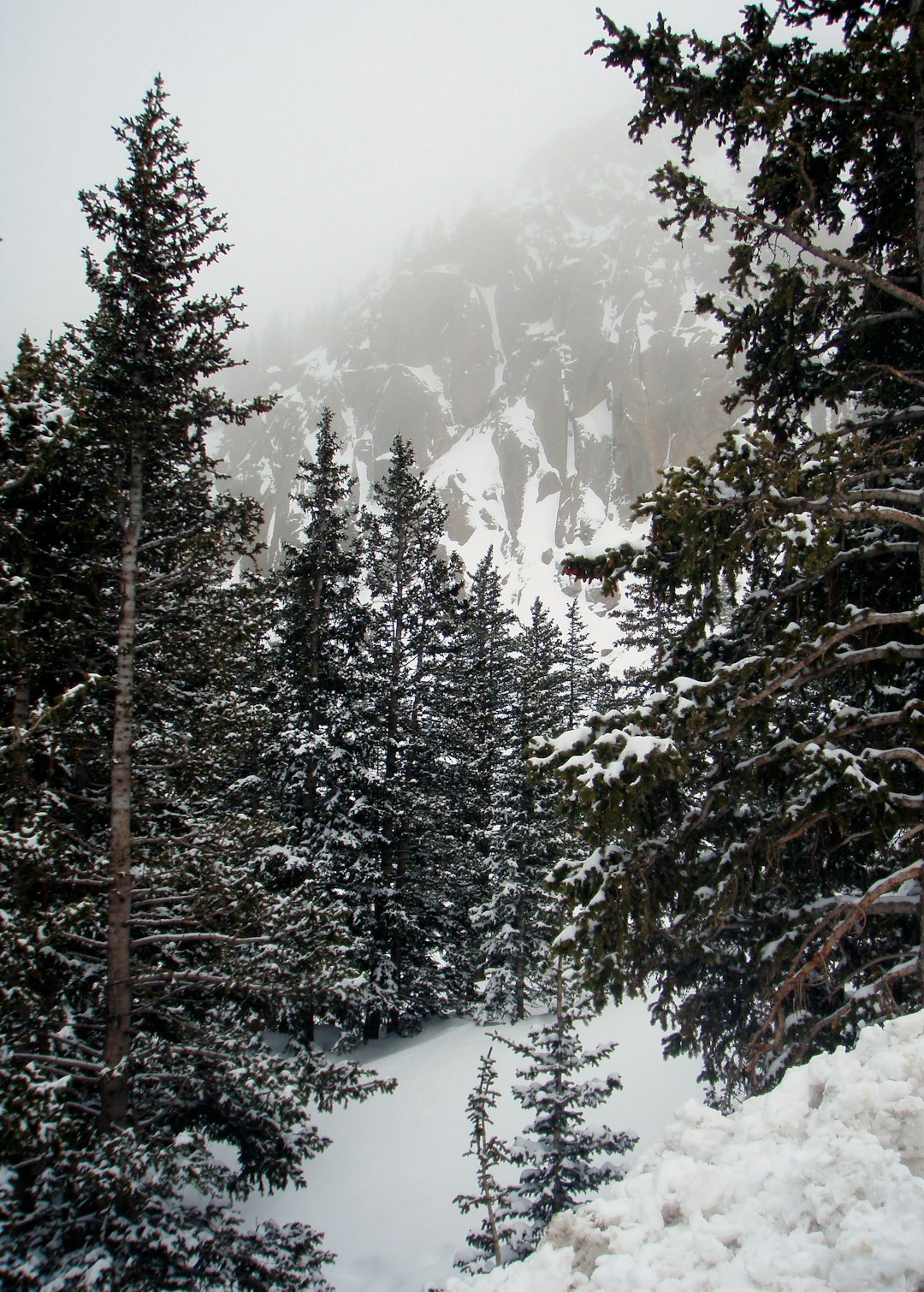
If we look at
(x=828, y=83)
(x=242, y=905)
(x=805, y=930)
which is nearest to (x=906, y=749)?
(x=805, y=930)

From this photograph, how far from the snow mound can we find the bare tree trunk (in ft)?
16.8

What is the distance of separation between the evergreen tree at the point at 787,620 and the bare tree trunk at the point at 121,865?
4.84 metres

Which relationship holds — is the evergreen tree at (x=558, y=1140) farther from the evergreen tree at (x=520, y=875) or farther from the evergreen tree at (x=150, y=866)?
the evergreen tree at (x=520, y=875)

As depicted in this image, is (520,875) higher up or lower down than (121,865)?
lower down

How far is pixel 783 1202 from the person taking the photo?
7.59 ft

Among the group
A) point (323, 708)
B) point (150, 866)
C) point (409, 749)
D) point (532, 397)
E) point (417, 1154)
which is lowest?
point (417, 1154)

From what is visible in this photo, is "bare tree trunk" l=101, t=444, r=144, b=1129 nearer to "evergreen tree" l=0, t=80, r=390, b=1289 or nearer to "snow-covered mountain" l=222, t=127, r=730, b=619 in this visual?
"evergreen tree" l=0, t=80, r=390, b=1289

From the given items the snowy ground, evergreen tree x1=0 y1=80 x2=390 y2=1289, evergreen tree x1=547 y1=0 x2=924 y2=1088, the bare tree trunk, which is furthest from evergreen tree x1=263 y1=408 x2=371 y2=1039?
evergreen tree x1=547 y1=0 x2=924 y2=1088

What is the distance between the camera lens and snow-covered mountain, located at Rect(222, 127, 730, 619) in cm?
12200

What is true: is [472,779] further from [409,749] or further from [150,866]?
[150,866]

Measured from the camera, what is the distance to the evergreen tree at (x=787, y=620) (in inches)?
172

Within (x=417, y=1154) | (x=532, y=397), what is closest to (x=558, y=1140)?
(x=417, y=1154)

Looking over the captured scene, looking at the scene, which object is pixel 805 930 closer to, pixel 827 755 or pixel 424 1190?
pixel 827 755

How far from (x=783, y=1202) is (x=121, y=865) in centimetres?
638
